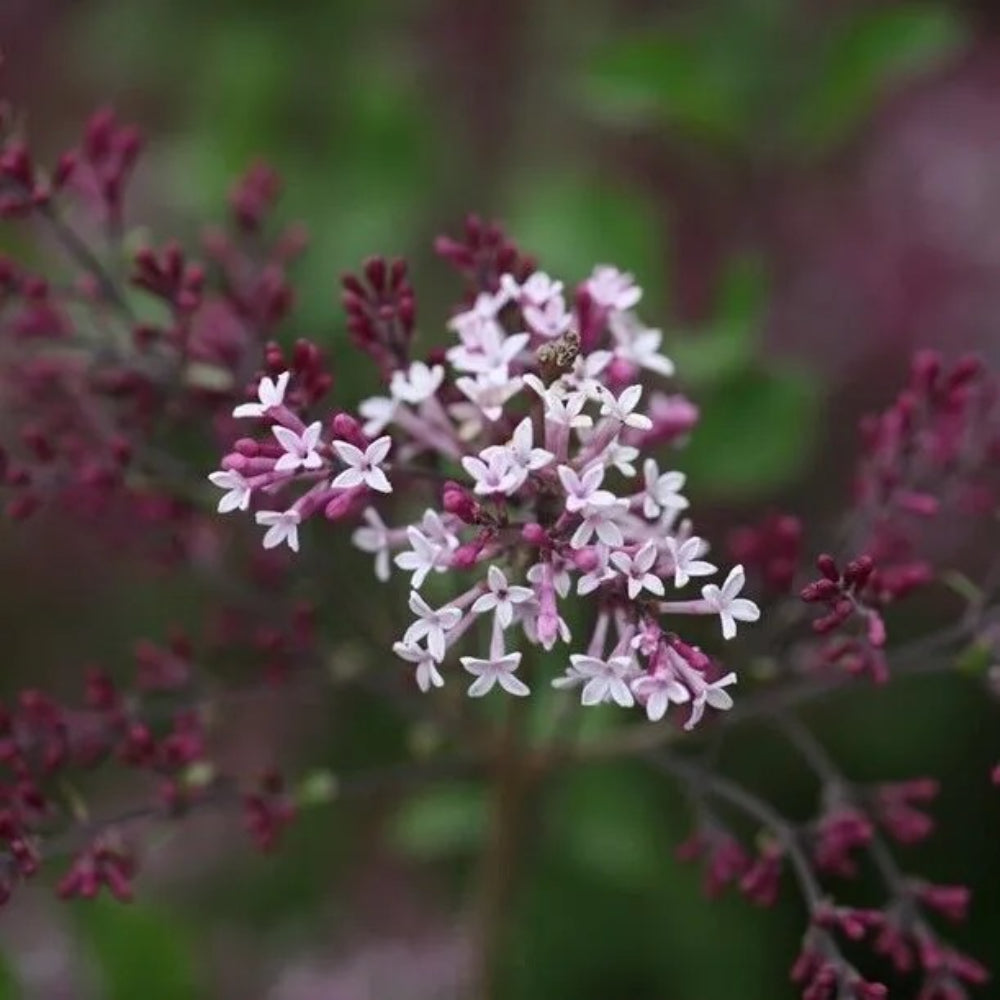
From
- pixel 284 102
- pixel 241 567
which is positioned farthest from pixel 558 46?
pixel 241 567

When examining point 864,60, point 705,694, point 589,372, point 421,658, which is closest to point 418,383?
point 589,372

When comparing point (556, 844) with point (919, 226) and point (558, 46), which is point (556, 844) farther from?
point (558, 46)

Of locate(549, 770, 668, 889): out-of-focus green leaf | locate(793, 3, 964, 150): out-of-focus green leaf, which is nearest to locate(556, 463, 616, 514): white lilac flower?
locate(549, 770, 668, 889): out-of-focus green leaf

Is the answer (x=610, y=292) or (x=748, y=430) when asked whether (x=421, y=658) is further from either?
(x=748, y=430)

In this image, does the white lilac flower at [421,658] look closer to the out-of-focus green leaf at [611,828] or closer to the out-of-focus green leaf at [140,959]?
the out-of-focus green leaf at [140,959]

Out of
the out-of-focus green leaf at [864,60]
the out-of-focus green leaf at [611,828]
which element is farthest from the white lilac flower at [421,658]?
the out-of-focus green leaf at [864,60]
